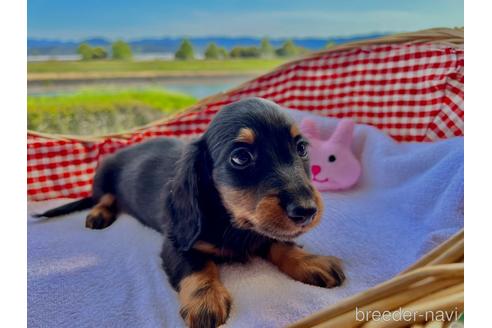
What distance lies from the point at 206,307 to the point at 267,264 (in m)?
0.17

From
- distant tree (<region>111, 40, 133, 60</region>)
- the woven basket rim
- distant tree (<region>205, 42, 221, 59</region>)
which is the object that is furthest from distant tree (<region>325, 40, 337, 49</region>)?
distant tree (<region>111, 40, 133, 60</region>)

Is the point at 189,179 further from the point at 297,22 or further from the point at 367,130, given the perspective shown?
the point at 367,130

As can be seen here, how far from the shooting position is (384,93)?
54.4 inches

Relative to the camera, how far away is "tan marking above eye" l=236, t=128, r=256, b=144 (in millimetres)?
728

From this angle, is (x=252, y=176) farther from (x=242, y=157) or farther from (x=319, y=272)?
(x=319, y=272)

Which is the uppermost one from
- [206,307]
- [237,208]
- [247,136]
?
[247,136]

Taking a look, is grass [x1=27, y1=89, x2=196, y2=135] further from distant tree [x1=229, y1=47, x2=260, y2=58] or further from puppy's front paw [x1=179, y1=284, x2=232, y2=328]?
puppy's front paw [x1=179, y1=284, x2=232, y2=328]

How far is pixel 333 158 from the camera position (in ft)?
3.52

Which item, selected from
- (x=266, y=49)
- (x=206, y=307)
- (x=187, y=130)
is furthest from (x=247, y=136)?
(x=187, y=130)

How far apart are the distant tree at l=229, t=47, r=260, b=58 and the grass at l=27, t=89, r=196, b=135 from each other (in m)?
0.16

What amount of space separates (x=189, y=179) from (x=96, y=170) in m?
0.45

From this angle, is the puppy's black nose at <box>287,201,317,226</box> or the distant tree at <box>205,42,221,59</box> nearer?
the puppy's black nose at <box>287,201,317,226</box>

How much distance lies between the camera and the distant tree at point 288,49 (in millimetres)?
1070
